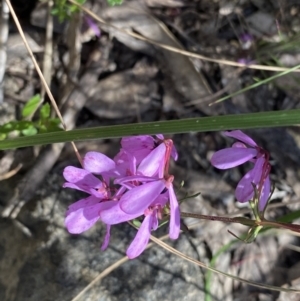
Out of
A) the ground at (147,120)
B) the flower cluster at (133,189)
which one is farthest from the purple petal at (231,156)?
the ground at (147,120)

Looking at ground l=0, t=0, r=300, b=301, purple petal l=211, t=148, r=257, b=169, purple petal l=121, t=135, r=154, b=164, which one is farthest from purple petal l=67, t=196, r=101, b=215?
ground l=0, t=0, r=300, b=301

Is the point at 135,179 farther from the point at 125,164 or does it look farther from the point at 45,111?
the point at 45,111

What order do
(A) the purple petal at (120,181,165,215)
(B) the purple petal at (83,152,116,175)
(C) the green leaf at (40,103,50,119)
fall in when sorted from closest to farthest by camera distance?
(A) the purple petal at (120,181,165,215), (B) the purple petal at (83,152,116,175), (C) the green leaf at (40,103,50,119)

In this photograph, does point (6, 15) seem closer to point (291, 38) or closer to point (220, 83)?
point (220, 83)

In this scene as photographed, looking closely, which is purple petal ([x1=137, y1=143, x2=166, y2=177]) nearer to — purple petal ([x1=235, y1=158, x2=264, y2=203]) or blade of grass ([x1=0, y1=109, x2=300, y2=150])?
blade of grass ([x1=0, y1=109, x2=300, y2=150])

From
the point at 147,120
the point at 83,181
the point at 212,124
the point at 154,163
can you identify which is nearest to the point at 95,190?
the point at 83,181

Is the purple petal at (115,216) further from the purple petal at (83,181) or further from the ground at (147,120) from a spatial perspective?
the ground at (147,120)

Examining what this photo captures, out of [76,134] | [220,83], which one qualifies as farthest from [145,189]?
[220,83]
